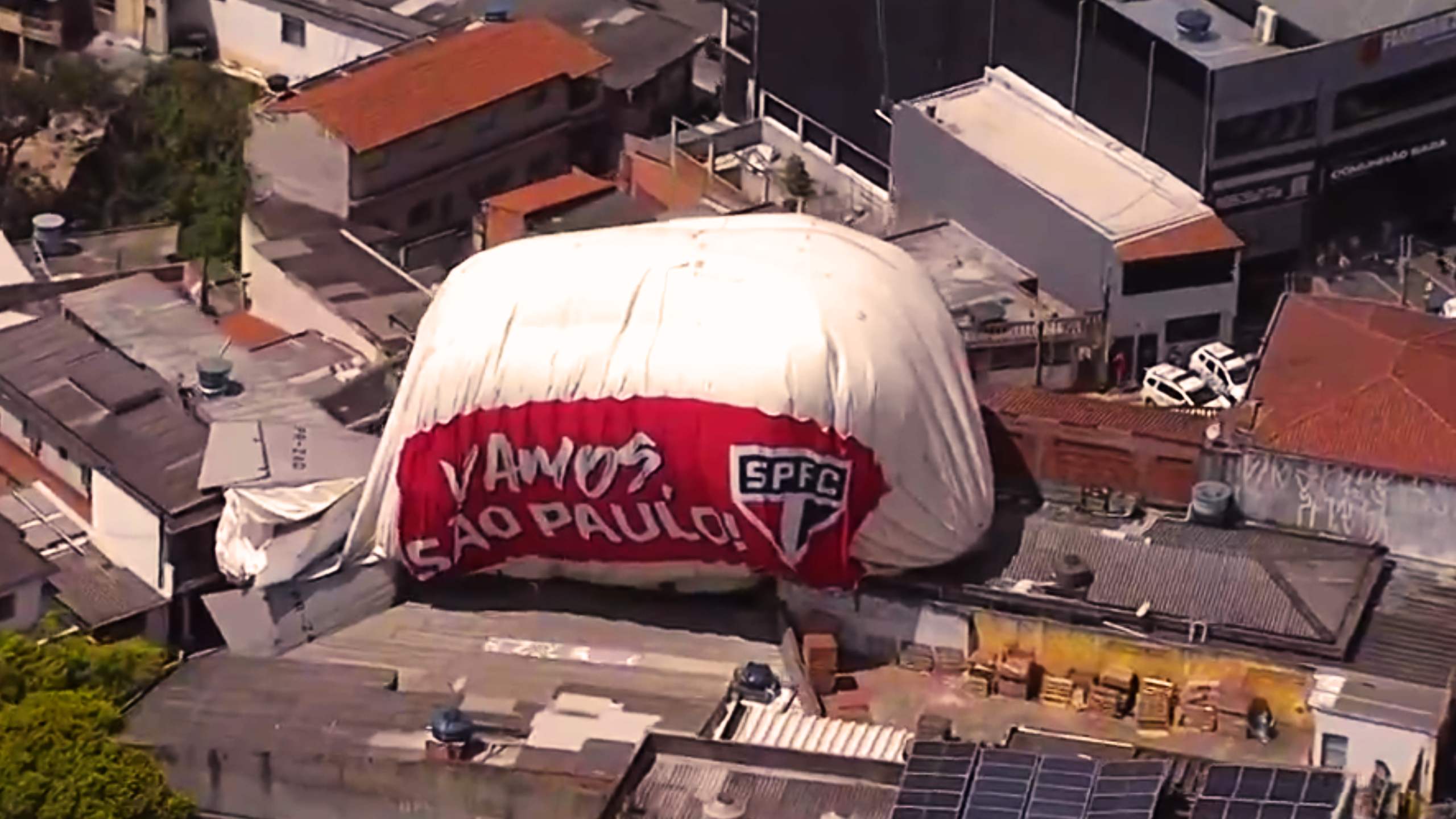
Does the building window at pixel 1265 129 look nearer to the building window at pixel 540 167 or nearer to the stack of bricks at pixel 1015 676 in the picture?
the stack of bricks at pixel 1015 676

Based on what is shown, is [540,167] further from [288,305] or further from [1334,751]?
[1334,751]

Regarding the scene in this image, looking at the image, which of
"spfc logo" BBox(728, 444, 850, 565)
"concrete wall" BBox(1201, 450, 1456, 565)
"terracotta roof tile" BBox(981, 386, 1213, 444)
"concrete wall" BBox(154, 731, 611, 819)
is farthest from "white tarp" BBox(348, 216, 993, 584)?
"concrete wall" BBox(154, 731, 611, 819)

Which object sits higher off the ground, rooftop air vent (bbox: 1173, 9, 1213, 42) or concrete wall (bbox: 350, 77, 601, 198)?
rooftop air vent (bbox: 1173, 9, 1213, 42)

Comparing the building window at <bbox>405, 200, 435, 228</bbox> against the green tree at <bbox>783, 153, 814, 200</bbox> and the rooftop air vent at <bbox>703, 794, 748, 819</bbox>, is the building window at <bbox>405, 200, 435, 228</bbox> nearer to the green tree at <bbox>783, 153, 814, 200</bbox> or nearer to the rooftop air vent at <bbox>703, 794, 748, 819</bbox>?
the green tree at <bbox>783, 153, 814, 200</bbox>

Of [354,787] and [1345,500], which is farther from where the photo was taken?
[1345,500]

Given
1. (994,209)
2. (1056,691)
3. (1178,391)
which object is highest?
(994,209)

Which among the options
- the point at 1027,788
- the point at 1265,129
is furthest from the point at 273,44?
the point at 1027,788

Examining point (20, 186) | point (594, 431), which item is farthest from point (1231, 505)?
point (20, 186)

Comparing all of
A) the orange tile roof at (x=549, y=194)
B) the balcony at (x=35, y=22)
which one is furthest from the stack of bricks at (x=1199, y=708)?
the balcony at (x=35, y=22)
